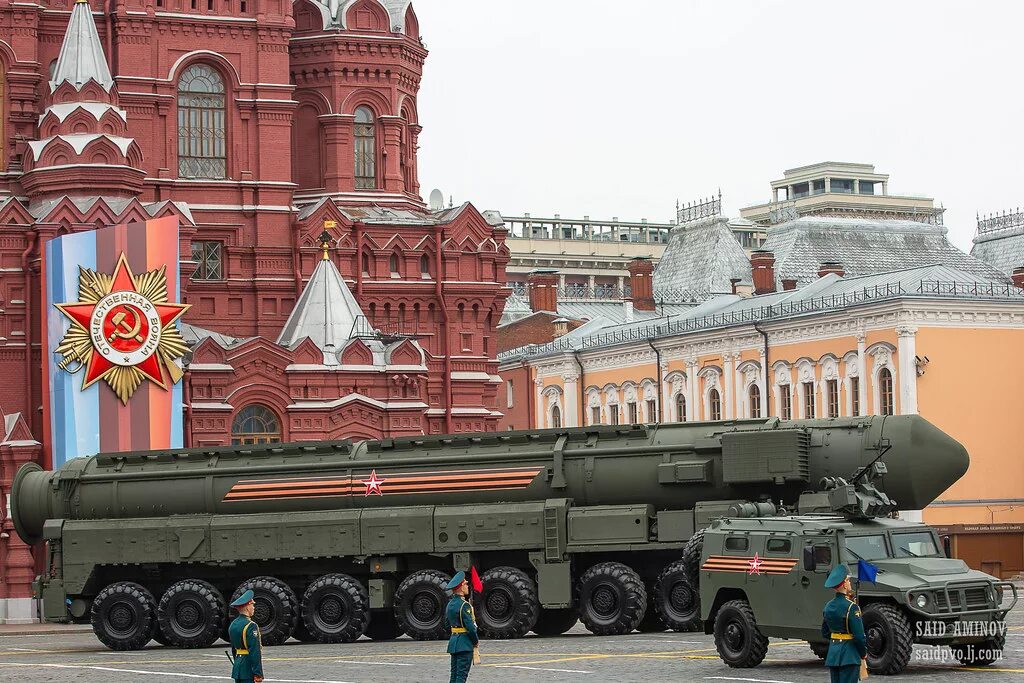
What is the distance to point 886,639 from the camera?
2384 cm

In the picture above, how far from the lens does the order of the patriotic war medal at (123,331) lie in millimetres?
50781

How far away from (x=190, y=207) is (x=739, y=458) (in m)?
29.0

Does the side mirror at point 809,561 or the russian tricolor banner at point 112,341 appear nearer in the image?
the side mirror at point 809,561

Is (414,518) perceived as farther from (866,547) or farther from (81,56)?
(81,56)

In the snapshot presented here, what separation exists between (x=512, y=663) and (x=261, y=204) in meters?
32.4

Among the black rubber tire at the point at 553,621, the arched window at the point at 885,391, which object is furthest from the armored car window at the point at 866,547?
the arched window at the point at 885,391

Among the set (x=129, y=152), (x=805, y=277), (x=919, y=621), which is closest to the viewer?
(x=919, y=621)

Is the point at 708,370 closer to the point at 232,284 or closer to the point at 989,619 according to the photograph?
the point at 232,284

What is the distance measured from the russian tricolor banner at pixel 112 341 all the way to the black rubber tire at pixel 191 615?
650 inches

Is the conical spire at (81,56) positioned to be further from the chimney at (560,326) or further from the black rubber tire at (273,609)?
the chimney at (560,326)

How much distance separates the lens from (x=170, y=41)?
5684cm

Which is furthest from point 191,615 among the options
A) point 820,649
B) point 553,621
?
point 820,649

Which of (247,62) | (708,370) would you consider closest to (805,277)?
(708,370)

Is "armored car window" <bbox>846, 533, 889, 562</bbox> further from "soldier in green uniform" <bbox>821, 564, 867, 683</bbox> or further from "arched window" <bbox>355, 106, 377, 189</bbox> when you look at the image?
"arched window" <bbox>355, 106, 377, 189</bbox>
